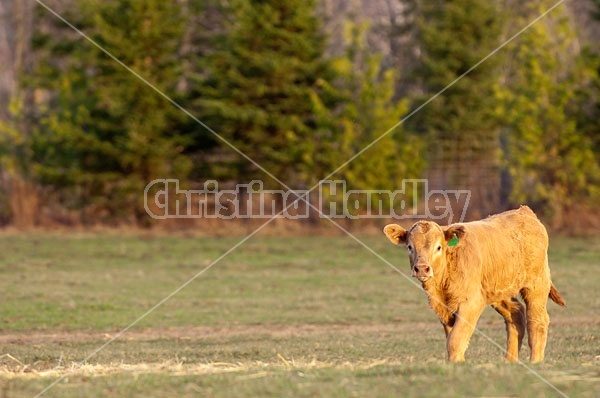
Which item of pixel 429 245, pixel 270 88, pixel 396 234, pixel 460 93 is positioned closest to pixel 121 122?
pixel 270 88

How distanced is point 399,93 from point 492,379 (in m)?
41.6

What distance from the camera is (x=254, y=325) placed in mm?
16891

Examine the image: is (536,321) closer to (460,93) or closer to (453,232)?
(453,232)

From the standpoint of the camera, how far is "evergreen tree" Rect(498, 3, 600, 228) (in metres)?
33.2

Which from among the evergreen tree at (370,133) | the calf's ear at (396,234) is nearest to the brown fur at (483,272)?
the calf's ear at (396,234)

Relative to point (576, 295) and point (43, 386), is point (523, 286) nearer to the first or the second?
point (43, 386)

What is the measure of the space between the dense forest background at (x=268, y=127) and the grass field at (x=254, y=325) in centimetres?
344

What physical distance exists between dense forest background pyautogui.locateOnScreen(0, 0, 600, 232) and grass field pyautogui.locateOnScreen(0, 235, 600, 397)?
3.44 metres

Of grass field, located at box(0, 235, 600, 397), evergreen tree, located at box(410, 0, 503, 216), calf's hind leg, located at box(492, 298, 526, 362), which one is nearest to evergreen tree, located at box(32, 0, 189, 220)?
grass field, located at box(0, 235, 600, 397)

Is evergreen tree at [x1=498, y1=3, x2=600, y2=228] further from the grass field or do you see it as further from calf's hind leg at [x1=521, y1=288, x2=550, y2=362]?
calf's hind leg at [x1=521, y1=288, x2=550, y2=362]

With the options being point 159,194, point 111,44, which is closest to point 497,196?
point 159,194

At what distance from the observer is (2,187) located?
119ft

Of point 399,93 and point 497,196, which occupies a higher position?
point 399,93

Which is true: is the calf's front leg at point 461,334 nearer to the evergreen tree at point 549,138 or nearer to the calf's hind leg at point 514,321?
the calf's hind leg at point 514,321
